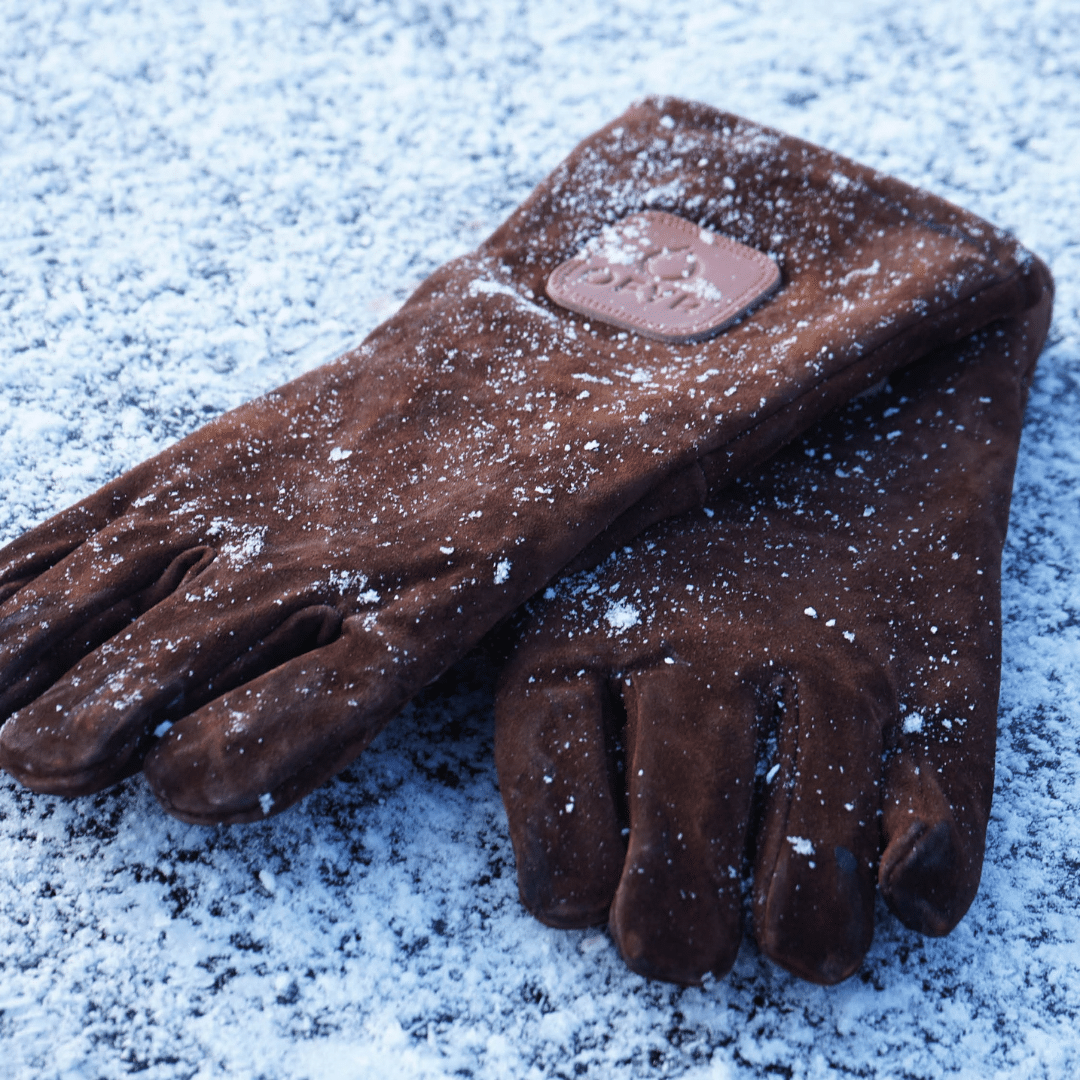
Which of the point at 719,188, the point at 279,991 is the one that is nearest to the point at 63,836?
the point at 279,991

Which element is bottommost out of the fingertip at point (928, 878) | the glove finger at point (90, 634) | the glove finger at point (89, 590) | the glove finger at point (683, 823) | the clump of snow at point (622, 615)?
the fingertip at point (928, 878)

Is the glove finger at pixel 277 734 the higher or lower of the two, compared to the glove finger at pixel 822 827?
higher

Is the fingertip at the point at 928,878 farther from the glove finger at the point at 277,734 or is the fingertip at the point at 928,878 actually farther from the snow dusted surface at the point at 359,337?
the glove finger at the point at 277,734

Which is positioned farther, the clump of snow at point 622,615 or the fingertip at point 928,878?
the clump of snow at point 622,615

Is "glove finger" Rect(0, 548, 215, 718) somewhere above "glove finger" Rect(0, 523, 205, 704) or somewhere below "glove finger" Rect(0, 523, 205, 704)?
below

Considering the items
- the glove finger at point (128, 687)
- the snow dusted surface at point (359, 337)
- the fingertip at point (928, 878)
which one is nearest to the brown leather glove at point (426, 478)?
the glove finger at point (128, 687)

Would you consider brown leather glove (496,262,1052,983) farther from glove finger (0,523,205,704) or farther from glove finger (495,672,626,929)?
glove finger (0,523,205,704)

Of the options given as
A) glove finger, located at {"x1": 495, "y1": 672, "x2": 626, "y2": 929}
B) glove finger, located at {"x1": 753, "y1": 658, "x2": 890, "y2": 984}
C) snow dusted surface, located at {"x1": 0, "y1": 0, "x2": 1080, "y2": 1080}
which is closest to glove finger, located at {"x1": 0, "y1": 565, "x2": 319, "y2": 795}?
snow dusted surface, located at {"x1": 0, "y1": 0, "x2": 1080, "y2": 1080}
